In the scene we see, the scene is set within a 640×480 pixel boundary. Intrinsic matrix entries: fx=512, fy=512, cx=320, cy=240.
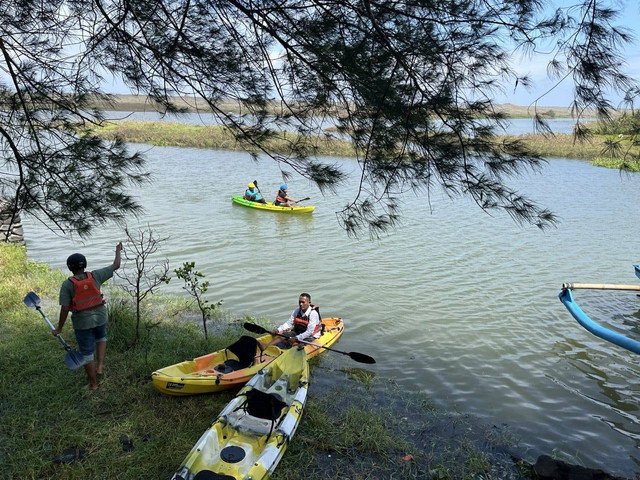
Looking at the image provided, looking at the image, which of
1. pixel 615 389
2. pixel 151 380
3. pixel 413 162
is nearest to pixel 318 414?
pixel 151 380

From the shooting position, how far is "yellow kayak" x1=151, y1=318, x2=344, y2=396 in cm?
504

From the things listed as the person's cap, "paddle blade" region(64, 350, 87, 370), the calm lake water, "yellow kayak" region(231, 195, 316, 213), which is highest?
the person's cap

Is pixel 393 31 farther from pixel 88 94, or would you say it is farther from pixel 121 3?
pixel 88 94

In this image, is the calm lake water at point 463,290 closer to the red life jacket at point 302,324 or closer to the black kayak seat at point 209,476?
the red life jacket at point 302,324

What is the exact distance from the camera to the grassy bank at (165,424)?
4.08 meters

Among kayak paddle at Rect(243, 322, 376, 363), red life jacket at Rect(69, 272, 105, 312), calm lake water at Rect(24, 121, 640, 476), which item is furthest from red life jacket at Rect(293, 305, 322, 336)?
red life jacket at Rect(69, 272, 105, 312)

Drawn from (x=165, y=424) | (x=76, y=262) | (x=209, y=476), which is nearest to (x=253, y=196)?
(x=76, y=262)

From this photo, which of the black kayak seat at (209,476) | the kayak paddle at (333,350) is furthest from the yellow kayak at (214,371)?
the black kayak seat at (209,476)

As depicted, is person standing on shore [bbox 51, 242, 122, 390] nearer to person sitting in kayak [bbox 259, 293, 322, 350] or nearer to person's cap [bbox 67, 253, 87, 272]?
person's cap [bbox 67, 253, 87, 272]

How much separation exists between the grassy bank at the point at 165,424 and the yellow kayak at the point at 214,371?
128 mm

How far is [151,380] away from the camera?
5312 mm

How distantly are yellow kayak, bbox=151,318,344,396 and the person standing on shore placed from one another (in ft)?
2.14

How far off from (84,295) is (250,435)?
79.8 inches

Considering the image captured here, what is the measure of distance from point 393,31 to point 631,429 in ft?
16.2
